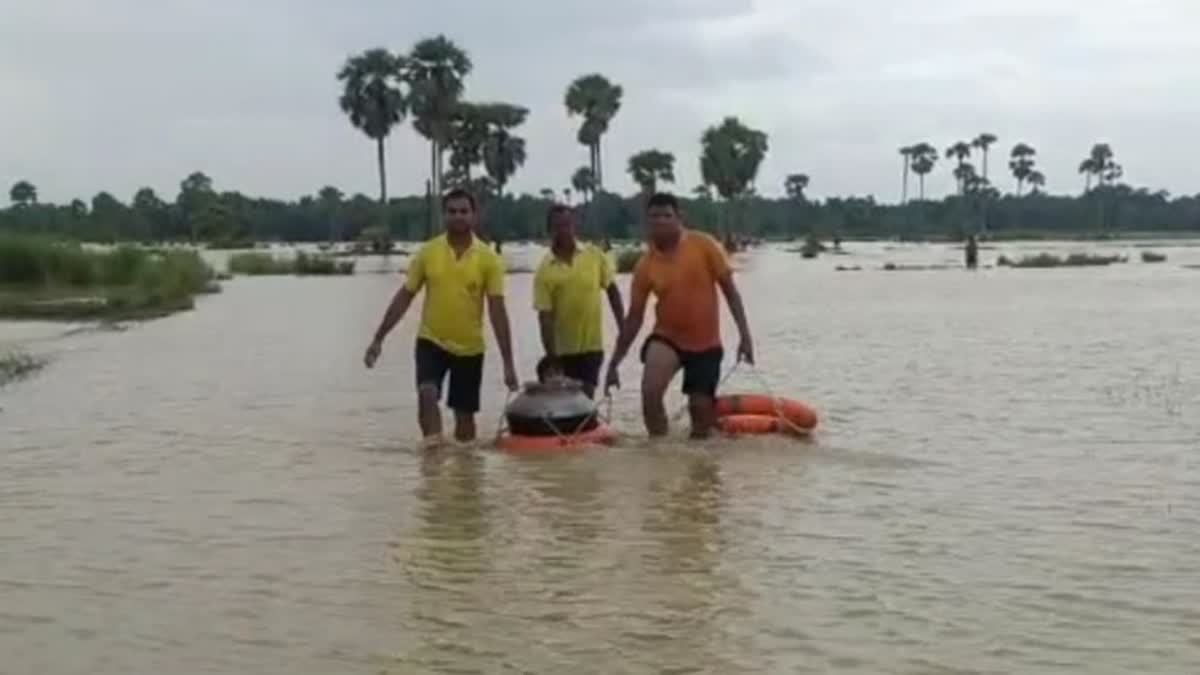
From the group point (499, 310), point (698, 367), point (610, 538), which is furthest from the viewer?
point (698, 367)

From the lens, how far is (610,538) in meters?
8.94

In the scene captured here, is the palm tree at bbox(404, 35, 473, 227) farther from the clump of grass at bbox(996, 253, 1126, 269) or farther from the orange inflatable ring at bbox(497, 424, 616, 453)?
the orange inflatable ring at bbox(497, 424, 616, 453)

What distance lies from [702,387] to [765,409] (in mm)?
1260

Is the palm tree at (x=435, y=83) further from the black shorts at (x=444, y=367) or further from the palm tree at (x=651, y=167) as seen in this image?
the black shorts at (x=444, y=367)

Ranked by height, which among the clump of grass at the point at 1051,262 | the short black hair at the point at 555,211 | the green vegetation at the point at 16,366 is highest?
the short black hair at the point at 555,211

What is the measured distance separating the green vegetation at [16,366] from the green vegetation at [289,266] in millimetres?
48470

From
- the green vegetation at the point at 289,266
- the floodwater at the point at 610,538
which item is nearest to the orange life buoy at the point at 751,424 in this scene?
the floodwater at the point at 610,538

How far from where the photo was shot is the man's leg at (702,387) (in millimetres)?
11797

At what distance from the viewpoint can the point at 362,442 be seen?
13.7 m

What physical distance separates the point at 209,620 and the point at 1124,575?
4063 mm

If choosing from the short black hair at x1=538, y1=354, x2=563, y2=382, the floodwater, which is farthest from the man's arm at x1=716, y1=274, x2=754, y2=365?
the short black hair at x1=538, y1=354, x2=563, y2=382

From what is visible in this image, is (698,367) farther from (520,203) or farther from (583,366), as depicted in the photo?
(520,203)

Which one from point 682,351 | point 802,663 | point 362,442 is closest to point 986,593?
point 802,663

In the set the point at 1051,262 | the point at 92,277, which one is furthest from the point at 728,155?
the point at 92,277
